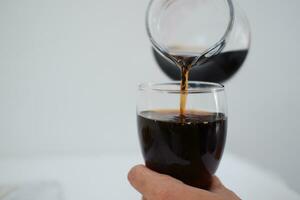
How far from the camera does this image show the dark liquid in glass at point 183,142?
1.60 feet

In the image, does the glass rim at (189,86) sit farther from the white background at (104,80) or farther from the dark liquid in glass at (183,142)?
the white background at (104,80)

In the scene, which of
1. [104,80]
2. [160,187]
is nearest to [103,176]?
[104,80]

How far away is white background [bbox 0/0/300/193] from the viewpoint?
85 centimetres

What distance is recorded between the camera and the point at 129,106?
0.90 m

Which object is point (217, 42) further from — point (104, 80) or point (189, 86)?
point (104, 80)

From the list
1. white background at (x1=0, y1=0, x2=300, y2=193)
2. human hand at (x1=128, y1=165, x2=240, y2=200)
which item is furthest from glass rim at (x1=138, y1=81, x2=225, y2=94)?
white background at (x1=0, y1=0, x2=300, y2=193)

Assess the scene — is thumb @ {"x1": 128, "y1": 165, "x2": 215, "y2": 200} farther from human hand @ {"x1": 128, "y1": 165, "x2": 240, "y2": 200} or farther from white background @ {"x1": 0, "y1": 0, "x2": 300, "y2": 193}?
white background @ {"x1": 0, "y1": 0, "x2": 300, "y2": 193}

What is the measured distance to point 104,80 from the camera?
88 cm

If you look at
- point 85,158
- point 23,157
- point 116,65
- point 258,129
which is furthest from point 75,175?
point 258,129

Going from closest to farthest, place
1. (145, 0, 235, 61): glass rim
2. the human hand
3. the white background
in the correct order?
the human hand < (145, 0, 235, 61): glass rim < the white background

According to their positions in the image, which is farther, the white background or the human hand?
the white background

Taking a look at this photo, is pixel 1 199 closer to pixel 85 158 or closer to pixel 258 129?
pixel 85 158

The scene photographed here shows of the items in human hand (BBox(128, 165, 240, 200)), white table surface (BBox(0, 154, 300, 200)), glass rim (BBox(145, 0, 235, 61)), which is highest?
glass rim (BBox(145, 0, 235, 61))

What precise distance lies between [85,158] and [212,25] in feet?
1.85
